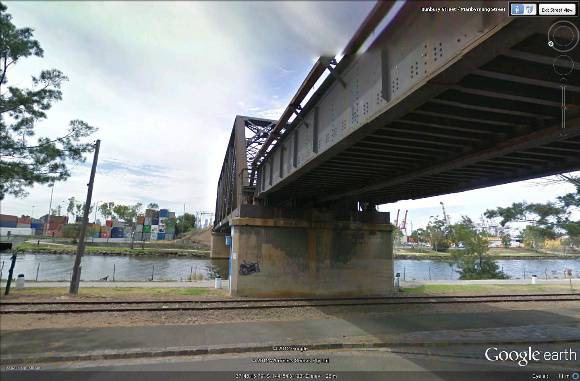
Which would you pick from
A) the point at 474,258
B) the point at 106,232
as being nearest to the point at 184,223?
the point at 106,232

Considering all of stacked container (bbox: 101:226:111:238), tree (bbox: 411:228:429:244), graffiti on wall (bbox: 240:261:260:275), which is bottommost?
graffiti on wall (bbox: 240:261:260:275)

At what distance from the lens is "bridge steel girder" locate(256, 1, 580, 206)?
518cm

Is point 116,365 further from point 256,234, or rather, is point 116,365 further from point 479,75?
point 256,234

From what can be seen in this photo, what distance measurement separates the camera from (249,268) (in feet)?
65.9

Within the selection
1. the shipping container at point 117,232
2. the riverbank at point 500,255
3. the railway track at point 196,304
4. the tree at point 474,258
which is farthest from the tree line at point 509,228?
the shipping container at point 117,232

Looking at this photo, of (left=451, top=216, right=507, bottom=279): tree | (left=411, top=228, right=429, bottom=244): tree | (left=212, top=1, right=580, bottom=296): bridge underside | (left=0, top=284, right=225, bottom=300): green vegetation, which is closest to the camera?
(left=212, top=1, right=580, bottom=296): bridge underside

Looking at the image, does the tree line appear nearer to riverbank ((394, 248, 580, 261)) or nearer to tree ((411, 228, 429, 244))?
riverbank ((394, 248, 580, 261))

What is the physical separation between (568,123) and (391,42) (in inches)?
155

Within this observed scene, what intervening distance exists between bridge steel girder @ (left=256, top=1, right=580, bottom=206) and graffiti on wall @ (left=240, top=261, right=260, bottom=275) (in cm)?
748

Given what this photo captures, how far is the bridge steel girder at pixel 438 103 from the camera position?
5176 millimetres

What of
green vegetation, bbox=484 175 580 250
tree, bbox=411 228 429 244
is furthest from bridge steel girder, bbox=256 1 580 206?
tree, bbox=411 228 429 244

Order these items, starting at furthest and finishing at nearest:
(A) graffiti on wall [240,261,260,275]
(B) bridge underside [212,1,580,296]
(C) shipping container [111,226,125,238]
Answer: (C) shipping container [111,226,125,238], (A) graffiti on wall [240,261,260,275], (B) bridge underside [212,1,580,296]

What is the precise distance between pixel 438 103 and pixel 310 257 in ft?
49.5

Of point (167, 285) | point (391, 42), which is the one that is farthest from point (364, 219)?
point (391, 42)
